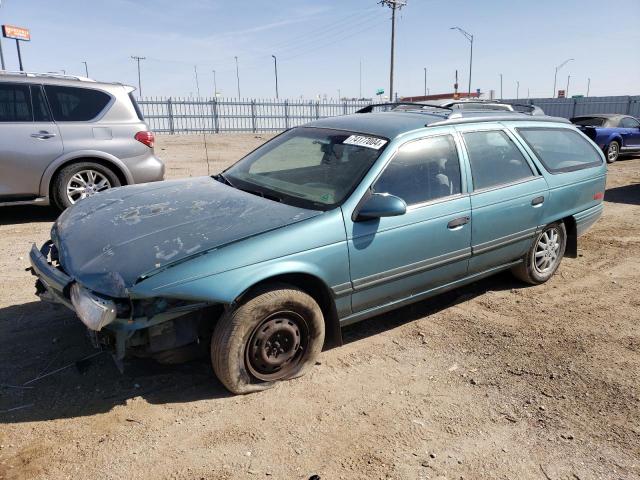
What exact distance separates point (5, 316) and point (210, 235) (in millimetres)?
2207

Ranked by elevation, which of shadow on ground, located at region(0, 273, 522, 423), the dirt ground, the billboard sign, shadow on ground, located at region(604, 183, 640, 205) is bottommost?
shadow on ground, located at region(604, 183, 640, 205)

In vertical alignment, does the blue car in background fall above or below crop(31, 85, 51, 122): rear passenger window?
below

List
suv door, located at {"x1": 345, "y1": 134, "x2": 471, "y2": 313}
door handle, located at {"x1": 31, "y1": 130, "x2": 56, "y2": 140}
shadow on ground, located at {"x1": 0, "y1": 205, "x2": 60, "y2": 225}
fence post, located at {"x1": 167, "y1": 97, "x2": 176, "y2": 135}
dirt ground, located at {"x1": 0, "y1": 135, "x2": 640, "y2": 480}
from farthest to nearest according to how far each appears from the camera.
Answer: fence post, located at {"x1": 167, "y1": 97, "x2": 176, "y2": 135} < shadow on ground, located at {"x1": 0, "y1": 205, "x2": 60, "y2": 225} < door handle, located at {"x1": 31, "y1": 130, "x2": 56, "y2": 140} < suv door, located at {"x1": 345, "y1": 134, "x2": 471, "y2": 313} < dirt ground, located at {"x1": 0, "y1": 135, "x2": 640, "y2": 480}

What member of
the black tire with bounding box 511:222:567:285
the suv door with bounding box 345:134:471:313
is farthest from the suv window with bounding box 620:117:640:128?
the suv door with bounding box 345:134:471:313

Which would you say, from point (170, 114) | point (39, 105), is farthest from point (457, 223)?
point (170, 114)

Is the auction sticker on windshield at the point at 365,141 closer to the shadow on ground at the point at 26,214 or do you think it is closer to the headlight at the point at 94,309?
the headlight at the point at 94,309

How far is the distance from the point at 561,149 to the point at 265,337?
3.70 m

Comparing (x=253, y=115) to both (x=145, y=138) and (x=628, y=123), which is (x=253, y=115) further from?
(x=145, y=138)

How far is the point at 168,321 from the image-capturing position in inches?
108

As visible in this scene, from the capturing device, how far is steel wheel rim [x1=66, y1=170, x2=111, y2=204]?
676 cm

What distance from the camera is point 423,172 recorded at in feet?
12.3

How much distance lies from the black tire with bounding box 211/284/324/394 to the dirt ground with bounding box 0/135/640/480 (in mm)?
118

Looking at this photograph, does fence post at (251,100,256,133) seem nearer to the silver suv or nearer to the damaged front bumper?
the silver suv

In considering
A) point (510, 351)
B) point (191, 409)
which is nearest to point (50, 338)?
point (191, 409)
